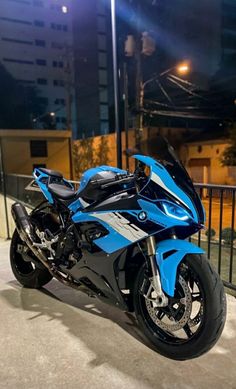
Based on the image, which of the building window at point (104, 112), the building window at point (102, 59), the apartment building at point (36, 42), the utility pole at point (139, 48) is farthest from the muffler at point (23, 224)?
the apartment building at point (36, 42)

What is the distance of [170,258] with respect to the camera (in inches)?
65.4

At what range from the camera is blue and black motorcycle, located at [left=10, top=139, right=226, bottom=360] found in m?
1.63

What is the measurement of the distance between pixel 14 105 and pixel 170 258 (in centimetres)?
2895

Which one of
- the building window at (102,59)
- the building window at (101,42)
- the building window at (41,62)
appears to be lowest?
the building window at (102,59)

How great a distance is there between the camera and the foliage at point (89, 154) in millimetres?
16422

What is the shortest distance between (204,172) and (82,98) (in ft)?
42.1

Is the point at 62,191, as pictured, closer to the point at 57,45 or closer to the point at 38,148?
the point at 38,148

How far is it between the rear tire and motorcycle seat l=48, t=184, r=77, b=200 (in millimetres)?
693

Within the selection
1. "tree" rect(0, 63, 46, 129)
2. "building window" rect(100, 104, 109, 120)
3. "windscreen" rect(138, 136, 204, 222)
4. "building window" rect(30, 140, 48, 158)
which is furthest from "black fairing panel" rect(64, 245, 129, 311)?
"tree" rect(0, 63, 46, 129)

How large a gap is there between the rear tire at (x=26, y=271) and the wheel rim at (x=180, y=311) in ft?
3.71

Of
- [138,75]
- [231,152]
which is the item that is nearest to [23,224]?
[138,75]

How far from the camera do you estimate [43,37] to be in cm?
4256

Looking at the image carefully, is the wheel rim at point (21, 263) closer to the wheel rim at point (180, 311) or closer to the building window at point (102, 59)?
the wheel rim at point (180, 311)

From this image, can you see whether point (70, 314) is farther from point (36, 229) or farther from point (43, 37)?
point (43, 37)
